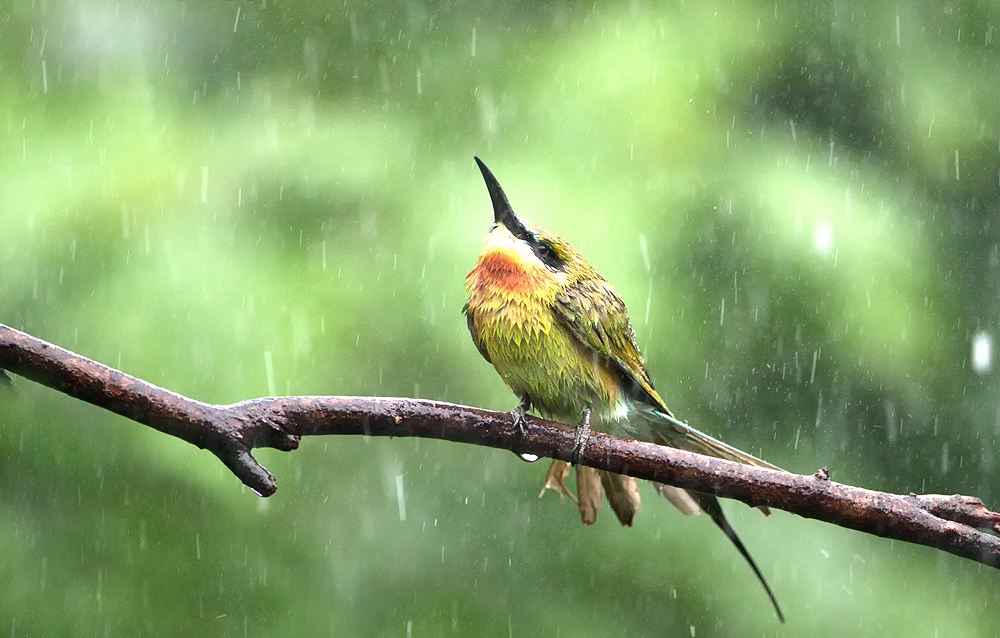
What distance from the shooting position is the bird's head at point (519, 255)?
3316 millimetres

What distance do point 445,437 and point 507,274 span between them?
1133mm

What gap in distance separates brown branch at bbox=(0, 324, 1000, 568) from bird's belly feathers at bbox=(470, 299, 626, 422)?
939 mm

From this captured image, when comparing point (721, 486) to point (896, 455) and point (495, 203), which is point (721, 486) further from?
point (896, 455)

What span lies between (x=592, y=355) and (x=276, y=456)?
117cm

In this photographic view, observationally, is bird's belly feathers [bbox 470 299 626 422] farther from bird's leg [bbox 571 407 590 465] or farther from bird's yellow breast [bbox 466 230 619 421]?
bird's leg [bbox 571 407 590 465]

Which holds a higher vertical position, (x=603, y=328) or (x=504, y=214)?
(x=504, y=214)

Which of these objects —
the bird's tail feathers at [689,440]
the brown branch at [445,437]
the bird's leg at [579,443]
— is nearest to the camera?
the brown branch at [445,437]

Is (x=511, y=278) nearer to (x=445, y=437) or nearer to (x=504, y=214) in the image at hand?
(x=504, y=214)

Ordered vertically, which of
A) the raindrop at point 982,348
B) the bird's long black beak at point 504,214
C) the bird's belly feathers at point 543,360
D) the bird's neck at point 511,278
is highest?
the bird's long black beak at point 504,214

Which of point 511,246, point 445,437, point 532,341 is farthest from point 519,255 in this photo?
point 445,437

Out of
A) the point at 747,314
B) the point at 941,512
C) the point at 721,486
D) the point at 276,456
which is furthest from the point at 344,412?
the point at 747,314

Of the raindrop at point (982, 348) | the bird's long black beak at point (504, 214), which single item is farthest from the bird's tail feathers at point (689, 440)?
the raindrop at point (982, 348)

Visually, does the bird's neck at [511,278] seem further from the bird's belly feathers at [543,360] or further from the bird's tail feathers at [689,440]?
the bird's tail feathers at [689,440]

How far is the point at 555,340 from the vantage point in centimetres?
331
